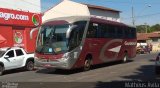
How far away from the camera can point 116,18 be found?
81.4 metres

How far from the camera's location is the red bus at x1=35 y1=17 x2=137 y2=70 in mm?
20688

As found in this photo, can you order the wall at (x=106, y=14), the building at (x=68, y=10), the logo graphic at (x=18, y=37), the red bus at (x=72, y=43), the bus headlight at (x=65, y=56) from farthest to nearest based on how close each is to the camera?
the wall at (x=106, y=14) → the building at (x=68, y=10) → the logo graphic at (x=18, y=37) → the red bus at (x=72, y=43) → the bus headlight at (x=65, y=56)

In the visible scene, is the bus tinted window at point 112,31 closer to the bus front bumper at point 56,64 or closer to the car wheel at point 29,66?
the car wheel at point 29,66

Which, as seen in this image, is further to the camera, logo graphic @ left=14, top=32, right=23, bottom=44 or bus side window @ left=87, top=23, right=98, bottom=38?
logo graphic @ left=14, top=32, right=23, bottom=44

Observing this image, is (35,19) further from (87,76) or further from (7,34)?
(87,76)

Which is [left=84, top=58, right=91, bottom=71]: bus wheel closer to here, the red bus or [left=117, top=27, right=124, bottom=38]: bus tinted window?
the red bus

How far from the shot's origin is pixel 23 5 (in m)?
41.6

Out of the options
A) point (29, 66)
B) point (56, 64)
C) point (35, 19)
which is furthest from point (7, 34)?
point (56, 64)

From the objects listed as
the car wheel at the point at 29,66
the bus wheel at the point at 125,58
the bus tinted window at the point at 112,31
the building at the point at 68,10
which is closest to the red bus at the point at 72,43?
the bus tinted window at the point at 112,31

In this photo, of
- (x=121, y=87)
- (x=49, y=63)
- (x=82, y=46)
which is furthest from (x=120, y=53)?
(x=121, y=87)

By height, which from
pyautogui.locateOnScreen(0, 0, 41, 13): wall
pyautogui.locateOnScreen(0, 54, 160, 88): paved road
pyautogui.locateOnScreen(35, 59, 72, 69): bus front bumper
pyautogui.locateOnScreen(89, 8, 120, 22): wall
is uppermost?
pyautogui.locateOnScreen(89, 8, 120, 22): wall

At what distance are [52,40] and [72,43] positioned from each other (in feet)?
3.70

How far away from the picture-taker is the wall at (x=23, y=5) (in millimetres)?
39081

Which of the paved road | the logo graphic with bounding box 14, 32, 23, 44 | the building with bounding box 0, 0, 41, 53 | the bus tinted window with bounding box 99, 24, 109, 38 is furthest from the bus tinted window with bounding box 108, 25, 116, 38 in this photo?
the logo graphic with bounding box 14, 32, 23, 44
